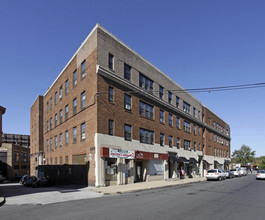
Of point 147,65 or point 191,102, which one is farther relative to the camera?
point 191,102

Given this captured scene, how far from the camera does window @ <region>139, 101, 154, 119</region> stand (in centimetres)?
2952

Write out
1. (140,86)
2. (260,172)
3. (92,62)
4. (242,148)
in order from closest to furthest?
(92,62) < (140,86) < (260,172) < (242,148)

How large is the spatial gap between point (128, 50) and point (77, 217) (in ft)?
70.7

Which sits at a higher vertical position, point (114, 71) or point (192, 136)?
point (114, 71)

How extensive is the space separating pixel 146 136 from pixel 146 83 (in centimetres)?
649

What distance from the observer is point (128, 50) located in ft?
91.9

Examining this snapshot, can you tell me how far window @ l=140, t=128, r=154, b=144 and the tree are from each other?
81616 mm

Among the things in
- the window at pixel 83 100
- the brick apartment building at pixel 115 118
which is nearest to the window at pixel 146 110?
the brick apartment building at pixel 115 118

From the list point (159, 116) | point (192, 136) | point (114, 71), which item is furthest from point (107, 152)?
point (192, 136)

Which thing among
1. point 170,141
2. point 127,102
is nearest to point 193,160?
point 170,141

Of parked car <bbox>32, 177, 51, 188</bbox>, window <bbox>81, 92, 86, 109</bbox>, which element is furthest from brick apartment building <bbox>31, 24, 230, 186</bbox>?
parked car <bbox>32, 177, 51, 188</bbox>

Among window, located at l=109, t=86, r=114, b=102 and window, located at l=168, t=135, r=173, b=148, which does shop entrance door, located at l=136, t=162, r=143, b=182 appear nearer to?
window, located at l=168, t=135, r=173, b=148

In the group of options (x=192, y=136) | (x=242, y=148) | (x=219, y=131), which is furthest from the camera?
(x=242, y=148)

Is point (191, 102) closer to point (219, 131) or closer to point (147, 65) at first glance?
point (147, 65)
